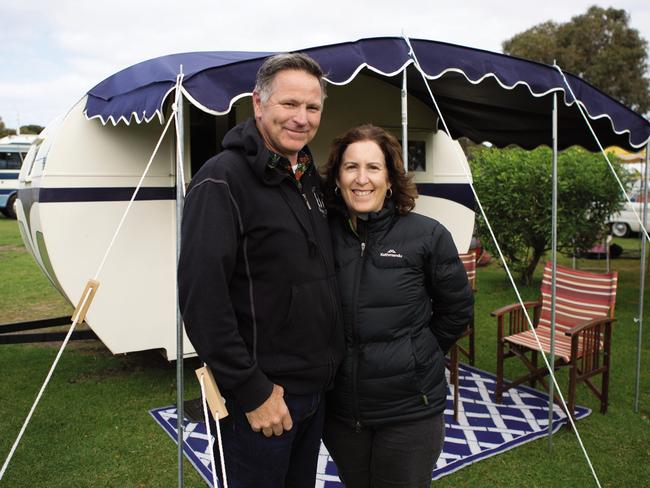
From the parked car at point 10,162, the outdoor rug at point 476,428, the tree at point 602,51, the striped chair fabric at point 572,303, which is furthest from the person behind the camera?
the tree at point 602,51

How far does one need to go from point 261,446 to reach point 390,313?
0.62m

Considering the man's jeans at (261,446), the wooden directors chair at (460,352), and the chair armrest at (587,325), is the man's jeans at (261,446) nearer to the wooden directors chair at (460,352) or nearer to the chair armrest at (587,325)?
the wooden directors chair at (460,352)

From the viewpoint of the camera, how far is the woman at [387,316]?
2068 millimetres

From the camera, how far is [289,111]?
75.4 inches

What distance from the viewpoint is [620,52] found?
26.6 m

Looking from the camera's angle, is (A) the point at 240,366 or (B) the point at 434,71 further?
(B) the point at 434,71

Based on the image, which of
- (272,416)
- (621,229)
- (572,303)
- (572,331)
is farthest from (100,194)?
(621,229)

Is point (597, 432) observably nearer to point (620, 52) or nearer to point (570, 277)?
point (570, 277)

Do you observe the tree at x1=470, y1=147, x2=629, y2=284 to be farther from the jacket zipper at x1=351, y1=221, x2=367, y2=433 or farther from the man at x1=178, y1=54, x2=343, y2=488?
the man at x1=178, y1=54, x2=343, y2=488

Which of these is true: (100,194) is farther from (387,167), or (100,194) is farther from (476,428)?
(476,428)

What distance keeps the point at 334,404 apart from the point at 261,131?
3.30 ft

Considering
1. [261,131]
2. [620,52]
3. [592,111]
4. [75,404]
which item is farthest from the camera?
[620,52]


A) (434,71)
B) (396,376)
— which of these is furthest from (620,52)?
(396,376)

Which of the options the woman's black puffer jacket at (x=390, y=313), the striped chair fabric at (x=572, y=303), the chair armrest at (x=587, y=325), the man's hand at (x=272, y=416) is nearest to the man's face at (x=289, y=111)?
the woman's black puffer jacket at (x=390, y=313)
